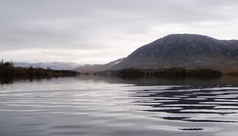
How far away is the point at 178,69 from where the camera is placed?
618ft

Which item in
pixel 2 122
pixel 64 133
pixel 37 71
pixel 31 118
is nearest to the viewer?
pixel 64 133

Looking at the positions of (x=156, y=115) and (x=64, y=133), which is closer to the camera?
(x=64, y=133)

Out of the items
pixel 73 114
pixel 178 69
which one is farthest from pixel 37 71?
pixel 73 114

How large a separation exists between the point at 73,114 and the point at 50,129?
3.97 metres

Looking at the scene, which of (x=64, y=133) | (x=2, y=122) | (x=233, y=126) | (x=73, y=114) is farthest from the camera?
(x=73, y=114)

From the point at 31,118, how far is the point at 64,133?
402cm

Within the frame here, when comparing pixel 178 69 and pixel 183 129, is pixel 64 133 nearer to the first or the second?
pixel 183 129

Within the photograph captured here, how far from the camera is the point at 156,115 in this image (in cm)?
1570

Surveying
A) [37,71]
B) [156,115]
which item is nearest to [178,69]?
[37,71]

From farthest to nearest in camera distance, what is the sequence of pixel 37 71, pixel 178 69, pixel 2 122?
pixel 178 69, pixel 37 71, pixel 2 122

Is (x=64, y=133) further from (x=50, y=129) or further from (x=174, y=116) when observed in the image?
(x=174, y=116)

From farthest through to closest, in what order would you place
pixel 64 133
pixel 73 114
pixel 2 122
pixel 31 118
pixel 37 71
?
pixel 37 71
pixel 73 114
pixel 31 118
pixel 2 122
pixel 64 133

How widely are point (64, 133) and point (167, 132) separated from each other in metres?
3.98

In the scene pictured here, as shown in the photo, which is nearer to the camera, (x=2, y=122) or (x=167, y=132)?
(x=167, y=132)
